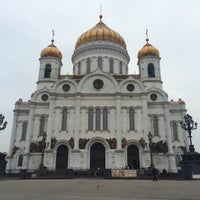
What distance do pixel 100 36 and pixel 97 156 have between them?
2164cm

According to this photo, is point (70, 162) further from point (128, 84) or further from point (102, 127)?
point (128, 84)

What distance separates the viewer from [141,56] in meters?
37.5

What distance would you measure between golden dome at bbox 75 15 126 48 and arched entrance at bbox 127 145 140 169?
20186 millimetres

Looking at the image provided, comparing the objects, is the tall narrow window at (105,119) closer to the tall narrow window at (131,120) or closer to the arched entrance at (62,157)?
the tall narrow window at (131,120)

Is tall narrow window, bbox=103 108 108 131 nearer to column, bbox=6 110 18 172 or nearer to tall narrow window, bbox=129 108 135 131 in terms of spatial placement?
tall narrow window, bbox=129 108 135 131

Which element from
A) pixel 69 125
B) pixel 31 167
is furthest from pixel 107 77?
pixel 31 167

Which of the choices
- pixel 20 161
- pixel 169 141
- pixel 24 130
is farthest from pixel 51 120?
pixel 169 141

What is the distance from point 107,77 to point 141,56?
7290 millimetres

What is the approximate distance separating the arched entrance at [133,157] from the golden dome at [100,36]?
20186 millimetres

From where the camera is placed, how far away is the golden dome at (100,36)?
40906 mm

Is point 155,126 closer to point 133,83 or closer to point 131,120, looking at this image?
point 131,120
